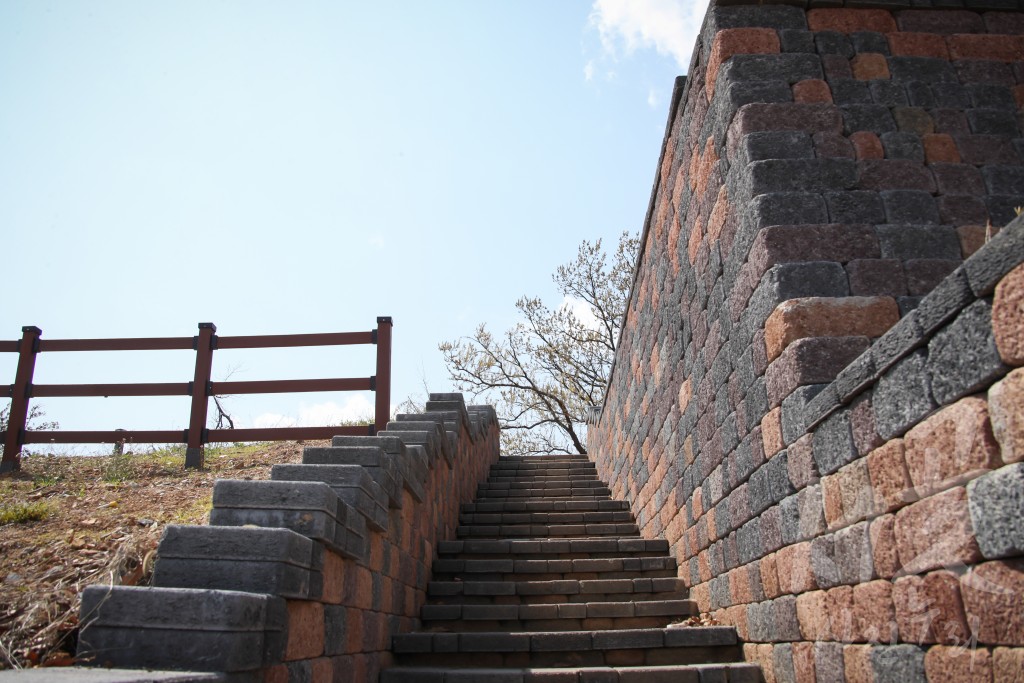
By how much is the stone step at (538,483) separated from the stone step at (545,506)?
0.90 m

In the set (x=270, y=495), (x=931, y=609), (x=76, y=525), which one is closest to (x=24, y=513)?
(x=76, y=525)

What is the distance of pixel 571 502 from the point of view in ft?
23.6

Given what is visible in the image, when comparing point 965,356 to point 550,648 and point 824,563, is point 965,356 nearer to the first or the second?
point 824,563

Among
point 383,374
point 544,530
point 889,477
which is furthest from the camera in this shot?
point 383,374

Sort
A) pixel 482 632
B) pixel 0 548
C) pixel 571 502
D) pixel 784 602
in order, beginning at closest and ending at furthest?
pixel 784 602
pixel 0 548
pixel 482 632
pixel 571 502

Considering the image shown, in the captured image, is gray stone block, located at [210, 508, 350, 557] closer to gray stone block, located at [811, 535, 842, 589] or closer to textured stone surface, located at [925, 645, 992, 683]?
gray stone block, located at [811, 535, 842, 589]

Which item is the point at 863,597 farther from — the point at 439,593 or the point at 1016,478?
the point at 439,593

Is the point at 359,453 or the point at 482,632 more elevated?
the point at 359,453

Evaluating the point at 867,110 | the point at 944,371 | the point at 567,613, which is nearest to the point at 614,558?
the point at 567,613

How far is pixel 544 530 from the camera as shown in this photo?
21.2 ft

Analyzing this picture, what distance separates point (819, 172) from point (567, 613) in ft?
10.1

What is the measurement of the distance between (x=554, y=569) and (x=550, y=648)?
3.81 ft

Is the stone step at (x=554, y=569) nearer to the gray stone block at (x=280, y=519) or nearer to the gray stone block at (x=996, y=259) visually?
the gray stone block at (x=280, y=519)

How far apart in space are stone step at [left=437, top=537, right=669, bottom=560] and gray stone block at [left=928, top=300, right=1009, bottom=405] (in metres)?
3.95
